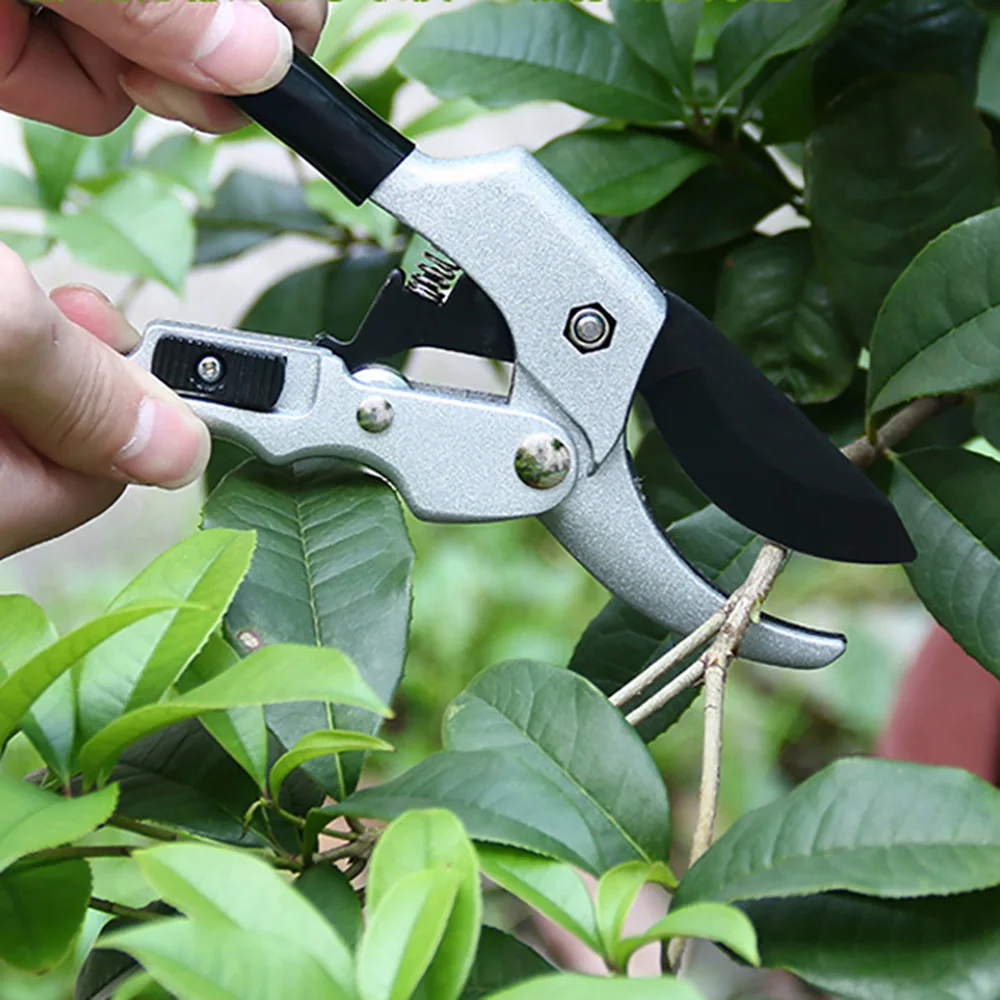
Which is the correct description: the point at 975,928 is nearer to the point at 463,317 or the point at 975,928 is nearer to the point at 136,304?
the point at 463,317

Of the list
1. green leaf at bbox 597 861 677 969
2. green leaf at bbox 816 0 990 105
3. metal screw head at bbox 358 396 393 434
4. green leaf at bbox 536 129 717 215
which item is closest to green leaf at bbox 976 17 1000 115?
green leaf at bbox 816 0 990 105

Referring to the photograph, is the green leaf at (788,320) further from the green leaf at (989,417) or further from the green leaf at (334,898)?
the green leaf at (334,898)

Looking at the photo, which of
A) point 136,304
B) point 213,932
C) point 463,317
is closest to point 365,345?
point 463,317

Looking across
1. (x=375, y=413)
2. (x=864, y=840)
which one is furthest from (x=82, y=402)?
(x=864, y=840)

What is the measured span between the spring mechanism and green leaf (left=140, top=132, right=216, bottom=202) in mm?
332

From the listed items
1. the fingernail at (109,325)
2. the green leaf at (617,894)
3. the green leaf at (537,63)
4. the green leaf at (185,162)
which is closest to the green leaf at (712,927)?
the green leaf at (617,894)

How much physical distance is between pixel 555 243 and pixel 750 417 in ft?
0.35

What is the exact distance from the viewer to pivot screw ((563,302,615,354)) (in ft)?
1.47

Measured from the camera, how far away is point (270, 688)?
28 cm

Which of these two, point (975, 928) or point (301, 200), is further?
point (301, 200)

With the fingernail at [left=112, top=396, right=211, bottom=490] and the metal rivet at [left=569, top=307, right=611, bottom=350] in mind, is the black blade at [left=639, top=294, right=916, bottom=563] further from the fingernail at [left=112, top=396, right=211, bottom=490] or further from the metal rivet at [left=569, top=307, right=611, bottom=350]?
the fingernail at [left=112, top=396, right=211, bottom=490]

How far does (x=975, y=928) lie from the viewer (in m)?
0.31

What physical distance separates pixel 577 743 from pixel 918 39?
44cm

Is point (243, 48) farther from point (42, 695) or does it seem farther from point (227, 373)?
point (42, 695)
